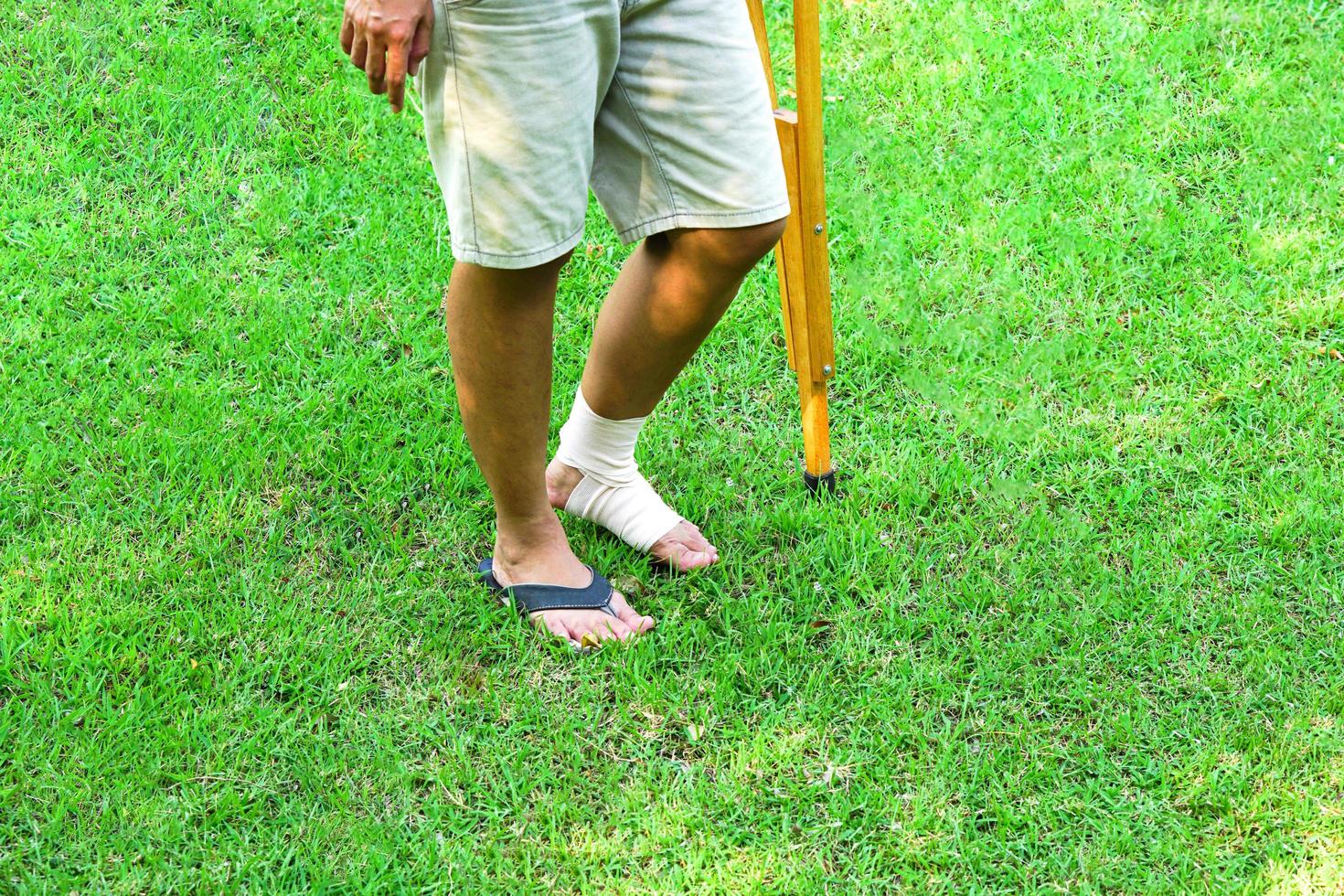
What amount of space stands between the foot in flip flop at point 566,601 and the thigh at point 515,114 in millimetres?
827

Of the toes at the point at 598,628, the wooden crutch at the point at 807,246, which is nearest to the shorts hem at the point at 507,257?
the wooden crutch at the point at 807,246

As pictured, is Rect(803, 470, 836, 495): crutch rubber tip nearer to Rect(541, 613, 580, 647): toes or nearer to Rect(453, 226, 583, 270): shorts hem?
Rect(541, 613, 580, 647): toes

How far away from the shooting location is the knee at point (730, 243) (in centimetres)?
224

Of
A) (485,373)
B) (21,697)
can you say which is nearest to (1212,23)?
(485,373)

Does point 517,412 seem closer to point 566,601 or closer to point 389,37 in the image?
point 566,601

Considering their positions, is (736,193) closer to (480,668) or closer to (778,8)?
(480,668)

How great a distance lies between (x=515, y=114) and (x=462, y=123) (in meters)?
0.09

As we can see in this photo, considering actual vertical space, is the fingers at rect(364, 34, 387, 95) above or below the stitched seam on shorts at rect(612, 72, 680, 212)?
above

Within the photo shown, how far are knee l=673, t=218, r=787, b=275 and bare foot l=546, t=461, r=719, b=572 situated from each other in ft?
2.36

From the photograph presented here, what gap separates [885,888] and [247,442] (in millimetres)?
1890

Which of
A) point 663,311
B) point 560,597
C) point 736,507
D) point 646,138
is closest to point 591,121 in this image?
point 646,138

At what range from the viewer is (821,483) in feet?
9.72

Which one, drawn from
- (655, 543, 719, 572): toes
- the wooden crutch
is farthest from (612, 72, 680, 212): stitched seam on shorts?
(655, 543, 719, 572): toes

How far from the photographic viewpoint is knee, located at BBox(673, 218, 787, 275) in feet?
7.34
